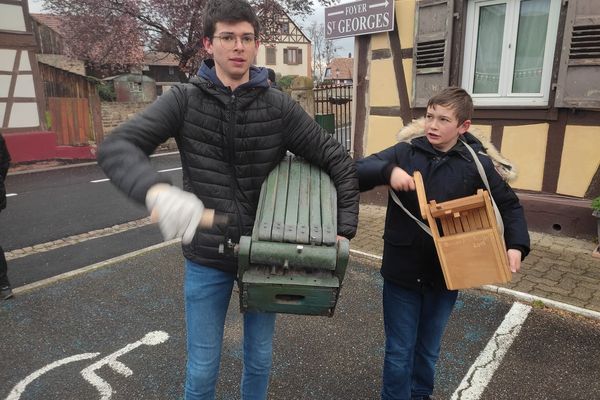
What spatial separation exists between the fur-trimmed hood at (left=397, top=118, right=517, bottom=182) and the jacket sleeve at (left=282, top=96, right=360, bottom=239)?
0.57 meters

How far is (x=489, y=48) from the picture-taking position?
5.87 m

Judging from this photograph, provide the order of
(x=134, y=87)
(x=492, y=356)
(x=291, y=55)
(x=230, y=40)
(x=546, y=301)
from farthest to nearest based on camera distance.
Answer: (x=291, y=55), (x=134, y=87), (x=546, y=301), (x=492, y=356), (x=230, y=40)

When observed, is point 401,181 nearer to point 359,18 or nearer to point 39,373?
point 39,373

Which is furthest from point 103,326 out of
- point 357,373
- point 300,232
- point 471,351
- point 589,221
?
point 589,221

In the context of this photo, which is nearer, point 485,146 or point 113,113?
point 485,146

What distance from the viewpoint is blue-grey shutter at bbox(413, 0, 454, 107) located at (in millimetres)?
5969

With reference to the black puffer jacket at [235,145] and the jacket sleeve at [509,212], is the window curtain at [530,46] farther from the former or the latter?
the black puffer jacket at [235,145]

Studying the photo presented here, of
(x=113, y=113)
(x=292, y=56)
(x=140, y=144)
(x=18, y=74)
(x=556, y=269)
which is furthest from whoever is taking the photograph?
(x=292, y=56)

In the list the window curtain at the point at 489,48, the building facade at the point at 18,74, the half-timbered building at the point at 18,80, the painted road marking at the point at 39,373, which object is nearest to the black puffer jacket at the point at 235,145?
Answer: the painted road marking at the point at 39,373

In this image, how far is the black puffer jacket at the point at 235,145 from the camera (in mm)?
1809

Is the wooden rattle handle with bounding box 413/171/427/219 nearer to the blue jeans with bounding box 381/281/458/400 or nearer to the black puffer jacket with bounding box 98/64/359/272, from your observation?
the black puffer jacket with bounding box 98/64/359/272

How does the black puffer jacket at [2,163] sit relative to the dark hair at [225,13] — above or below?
below

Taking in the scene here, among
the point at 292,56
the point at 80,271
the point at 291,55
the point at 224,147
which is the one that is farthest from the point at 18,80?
the point at 292,56

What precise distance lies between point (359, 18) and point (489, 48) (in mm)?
2079
